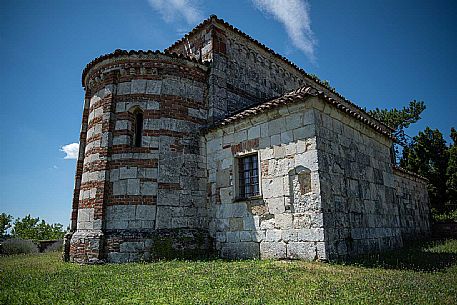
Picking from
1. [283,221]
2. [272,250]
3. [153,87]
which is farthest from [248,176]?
[153,87]

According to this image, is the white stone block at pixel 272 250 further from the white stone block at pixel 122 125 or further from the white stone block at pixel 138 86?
the white stone block at pixel 138 86

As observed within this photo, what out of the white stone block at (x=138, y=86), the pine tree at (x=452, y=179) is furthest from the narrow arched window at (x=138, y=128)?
the pine tree at (x=452, y=179)

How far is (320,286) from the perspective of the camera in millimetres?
4613

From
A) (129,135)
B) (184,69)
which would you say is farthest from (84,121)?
(184,69)

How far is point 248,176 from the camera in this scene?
861 cm

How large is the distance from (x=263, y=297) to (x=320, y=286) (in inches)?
41.0

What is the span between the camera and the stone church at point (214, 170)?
732 centimetres

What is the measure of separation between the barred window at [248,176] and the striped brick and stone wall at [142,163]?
52.3 inches

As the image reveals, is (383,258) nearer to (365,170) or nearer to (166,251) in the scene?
(365,170)

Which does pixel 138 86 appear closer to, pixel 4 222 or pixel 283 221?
pixel 283 221

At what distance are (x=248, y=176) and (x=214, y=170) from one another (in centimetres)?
123

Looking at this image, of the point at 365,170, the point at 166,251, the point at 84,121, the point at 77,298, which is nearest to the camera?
the point at 77,298

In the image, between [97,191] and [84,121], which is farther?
[84,121]

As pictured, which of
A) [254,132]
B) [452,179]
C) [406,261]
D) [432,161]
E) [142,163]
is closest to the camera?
[406,261]
